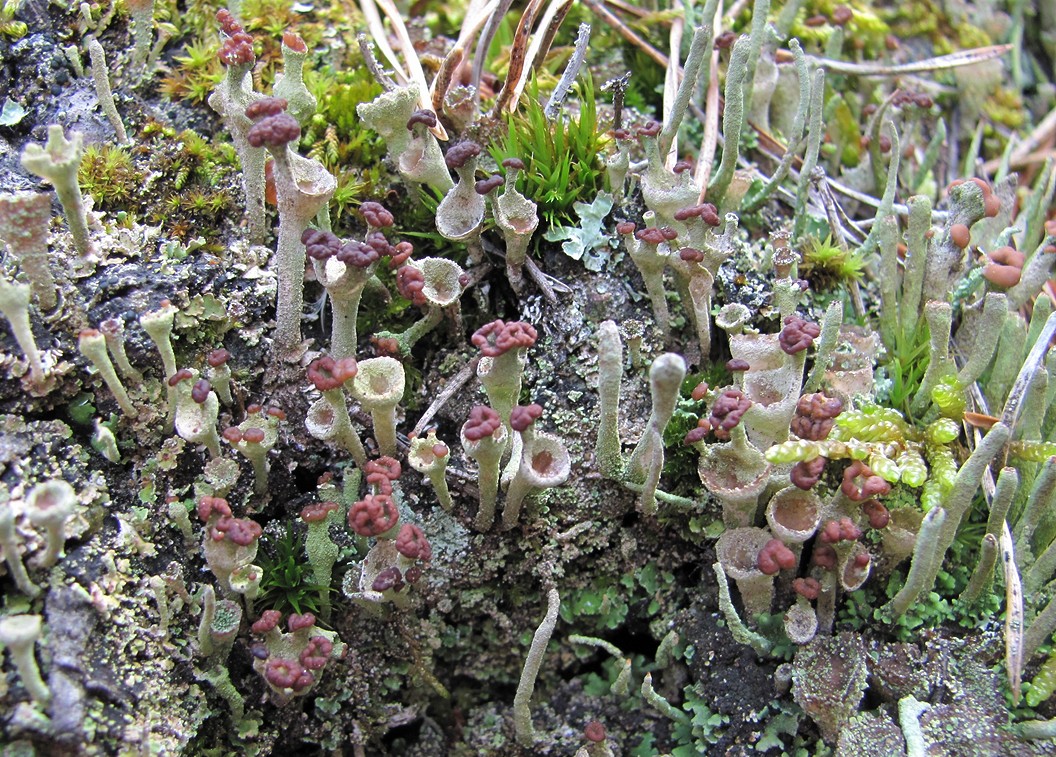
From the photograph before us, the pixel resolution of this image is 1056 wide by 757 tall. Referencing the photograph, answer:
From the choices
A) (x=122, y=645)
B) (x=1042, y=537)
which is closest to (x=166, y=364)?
(x=122, y=645)

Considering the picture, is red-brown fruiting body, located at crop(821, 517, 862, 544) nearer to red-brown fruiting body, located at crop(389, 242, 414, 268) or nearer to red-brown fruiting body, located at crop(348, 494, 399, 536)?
red-brown fruiting body, located at crop(348, 494, 399, 536)

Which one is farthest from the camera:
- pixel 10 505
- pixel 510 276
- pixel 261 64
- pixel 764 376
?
pixel 261 64

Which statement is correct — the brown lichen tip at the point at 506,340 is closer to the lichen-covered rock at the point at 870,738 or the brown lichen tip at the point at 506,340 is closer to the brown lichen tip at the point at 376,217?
the brown lichen tip at the point at 376,217

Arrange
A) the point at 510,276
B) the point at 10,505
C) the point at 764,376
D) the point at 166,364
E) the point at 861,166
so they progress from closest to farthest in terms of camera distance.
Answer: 1. the point at 10,505
2. the point at 166,364
3. the point at 764,376
4. the point at 510,276
5. the point at 861,166

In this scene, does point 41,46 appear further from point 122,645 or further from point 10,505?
A: point 122,645

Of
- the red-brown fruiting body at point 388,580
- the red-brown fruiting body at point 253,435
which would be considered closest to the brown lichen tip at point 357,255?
the red-brown fruiting body at point 253,435

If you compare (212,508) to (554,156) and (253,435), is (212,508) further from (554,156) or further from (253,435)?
(554,156)

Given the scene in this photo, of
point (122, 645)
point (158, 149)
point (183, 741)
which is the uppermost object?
point (158, 149)
